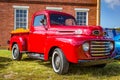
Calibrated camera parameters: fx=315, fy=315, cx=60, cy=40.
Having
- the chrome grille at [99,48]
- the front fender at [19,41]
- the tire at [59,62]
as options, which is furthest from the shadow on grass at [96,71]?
the front fender at [19,41]

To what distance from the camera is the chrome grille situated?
8.98 meters

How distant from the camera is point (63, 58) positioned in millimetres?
9039

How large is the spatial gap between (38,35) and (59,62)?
6.10 ft

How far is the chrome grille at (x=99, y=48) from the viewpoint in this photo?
29.5 feet

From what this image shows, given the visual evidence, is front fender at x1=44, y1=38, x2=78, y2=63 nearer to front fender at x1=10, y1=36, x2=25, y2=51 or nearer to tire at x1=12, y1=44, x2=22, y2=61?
front fender at x1=10, y1=36, x2=25, y2=51

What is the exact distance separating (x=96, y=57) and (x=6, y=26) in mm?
14421

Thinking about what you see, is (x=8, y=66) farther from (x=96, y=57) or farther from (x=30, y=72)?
(x=96, y=57)

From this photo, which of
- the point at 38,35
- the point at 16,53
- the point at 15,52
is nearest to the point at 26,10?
the point at 15,52

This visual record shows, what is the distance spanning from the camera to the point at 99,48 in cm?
911

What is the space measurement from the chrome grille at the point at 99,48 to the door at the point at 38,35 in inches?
77.3

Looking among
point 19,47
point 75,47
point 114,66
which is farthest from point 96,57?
point 19,47

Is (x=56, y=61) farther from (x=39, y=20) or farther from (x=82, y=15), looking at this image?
(x=82, y=15)

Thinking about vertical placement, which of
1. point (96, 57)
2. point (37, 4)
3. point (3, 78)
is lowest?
point (3, 78)

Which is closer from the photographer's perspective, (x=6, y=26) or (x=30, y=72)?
(x=30, y=72)
